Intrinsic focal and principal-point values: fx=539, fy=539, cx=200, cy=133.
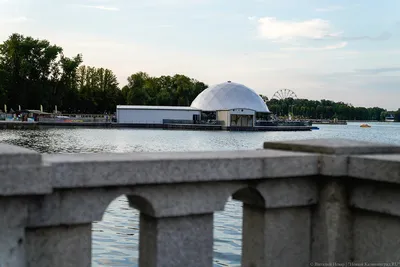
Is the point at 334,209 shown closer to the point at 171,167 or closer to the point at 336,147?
the point at 336,147

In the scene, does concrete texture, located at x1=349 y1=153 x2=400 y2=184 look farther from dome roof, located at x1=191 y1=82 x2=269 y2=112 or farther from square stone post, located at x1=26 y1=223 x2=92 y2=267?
dome roof, located at x1=191 y1=82 x2=269 y2=112

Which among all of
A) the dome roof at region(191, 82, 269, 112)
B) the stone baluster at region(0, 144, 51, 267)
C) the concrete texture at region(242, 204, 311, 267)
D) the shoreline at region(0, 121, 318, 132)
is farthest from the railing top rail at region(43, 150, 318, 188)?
the dome roof at region(191, 82, 269, 112)

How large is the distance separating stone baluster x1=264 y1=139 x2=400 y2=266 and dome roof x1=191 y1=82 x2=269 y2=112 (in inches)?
5264

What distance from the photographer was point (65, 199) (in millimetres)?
3520

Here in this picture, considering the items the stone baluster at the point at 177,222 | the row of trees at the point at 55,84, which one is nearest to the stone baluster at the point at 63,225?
the stone baluster at the point at 177,222

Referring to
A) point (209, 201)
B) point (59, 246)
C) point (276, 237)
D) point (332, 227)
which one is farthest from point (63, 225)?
point (332, 227)

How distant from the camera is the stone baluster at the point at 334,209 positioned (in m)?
4.54

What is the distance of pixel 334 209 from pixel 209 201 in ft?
4.02

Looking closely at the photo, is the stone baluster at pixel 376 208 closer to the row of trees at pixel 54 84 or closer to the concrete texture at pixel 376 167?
the concrete texture at pixel 376 167

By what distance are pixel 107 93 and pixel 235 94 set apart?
3480cm

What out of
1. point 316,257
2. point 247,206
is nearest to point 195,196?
point 247,206

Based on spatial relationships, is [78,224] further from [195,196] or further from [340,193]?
[340,193]

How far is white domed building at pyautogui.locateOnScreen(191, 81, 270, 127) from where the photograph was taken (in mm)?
132375

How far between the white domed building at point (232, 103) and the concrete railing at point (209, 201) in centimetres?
12599
